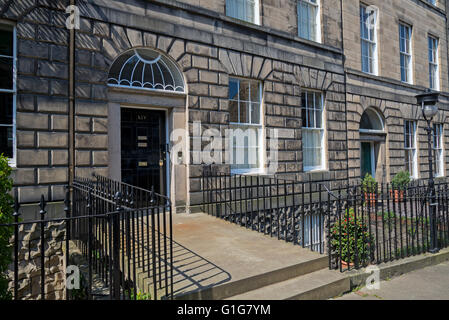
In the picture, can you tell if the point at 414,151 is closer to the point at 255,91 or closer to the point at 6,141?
the point at 255,91

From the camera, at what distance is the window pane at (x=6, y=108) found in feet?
19.3

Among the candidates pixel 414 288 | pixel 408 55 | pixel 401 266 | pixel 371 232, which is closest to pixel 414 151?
pixel 408 55

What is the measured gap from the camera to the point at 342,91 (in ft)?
39.0

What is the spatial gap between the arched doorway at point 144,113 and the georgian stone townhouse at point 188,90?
25 millimetres

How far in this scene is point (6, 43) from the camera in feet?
19.6

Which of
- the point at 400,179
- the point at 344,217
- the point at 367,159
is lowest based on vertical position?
the point at 344,217

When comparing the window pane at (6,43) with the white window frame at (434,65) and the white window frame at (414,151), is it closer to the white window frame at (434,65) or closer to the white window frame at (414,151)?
the white window frame at (414,151)

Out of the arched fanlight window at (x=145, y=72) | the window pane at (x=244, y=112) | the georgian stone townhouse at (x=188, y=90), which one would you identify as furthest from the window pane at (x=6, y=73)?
the window pane at (x=244, y=112)

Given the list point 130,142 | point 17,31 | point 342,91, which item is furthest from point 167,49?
point 342,91

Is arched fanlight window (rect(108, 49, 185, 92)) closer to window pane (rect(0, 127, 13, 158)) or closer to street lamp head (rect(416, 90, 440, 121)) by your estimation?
window pane (rect(0, 127, 13, 158))

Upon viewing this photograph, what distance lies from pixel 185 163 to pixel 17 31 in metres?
4.35

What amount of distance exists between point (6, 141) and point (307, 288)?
19.5 ft
